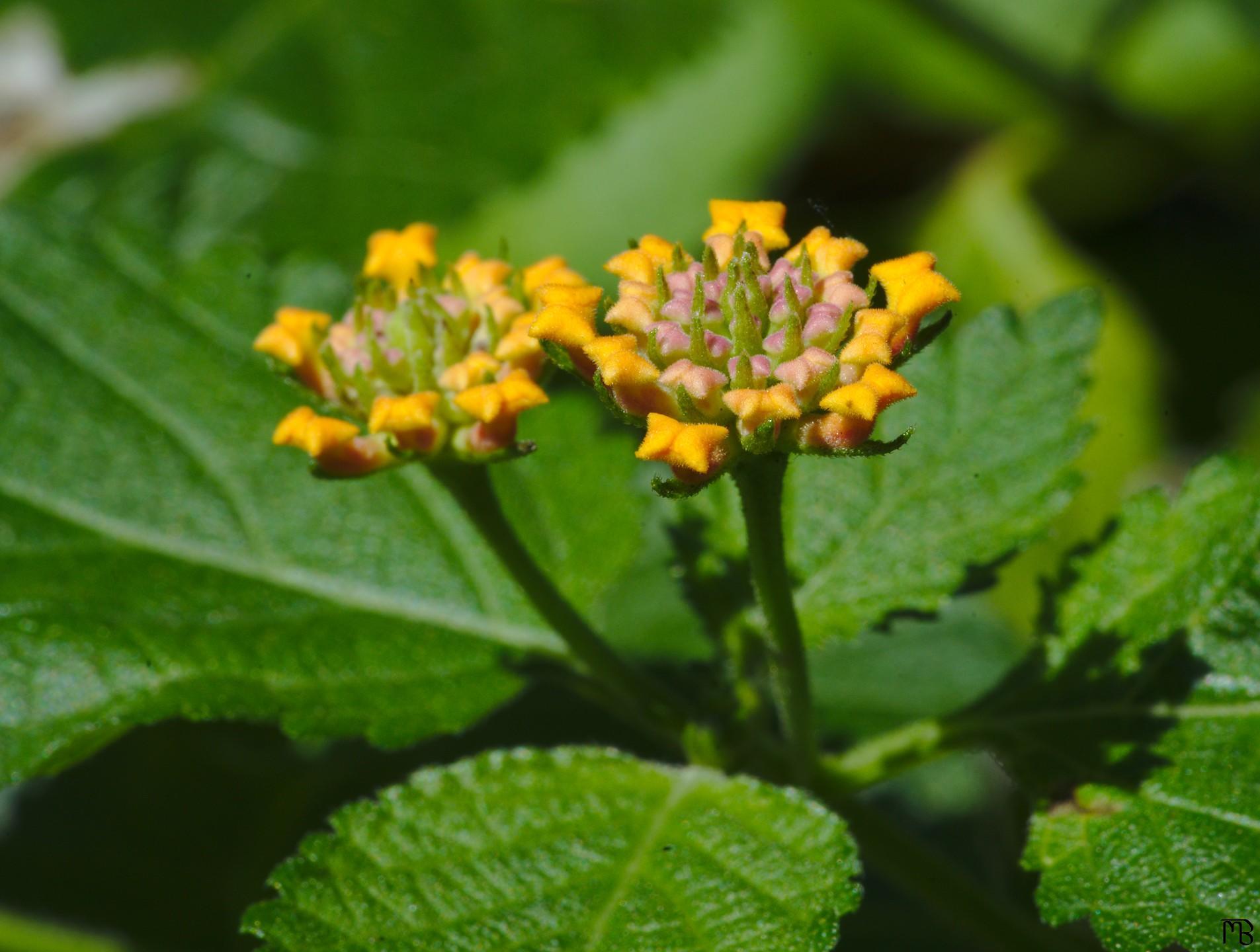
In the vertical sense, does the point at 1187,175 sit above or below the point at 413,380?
above

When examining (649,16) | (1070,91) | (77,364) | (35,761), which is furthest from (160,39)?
(35,761)

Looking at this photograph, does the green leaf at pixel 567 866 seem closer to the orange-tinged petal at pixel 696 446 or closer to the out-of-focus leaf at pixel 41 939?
the orange-tinged petal at pixel 696 446

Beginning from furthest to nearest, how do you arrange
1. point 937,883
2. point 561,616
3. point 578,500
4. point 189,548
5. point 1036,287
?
point 1036,287 → point 578,500 → point 189,548 → point 937,883 → point 561,616

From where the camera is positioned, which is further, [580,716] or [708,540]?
[580,716]

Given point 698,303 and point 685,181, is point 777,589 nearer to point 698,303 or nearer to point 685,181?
point 698,303

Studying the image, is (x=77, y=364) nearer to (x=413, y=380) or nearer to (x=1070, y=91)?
(x=413, y=380)

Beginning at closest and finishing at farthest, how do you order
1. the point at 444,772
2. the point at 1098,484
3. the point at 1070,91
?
the point at 444,772 < the point at 1098,484 < the point at 1070,91

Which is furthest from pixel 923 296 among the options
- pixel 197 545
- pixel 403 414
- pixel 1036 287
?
pixel 1036 287

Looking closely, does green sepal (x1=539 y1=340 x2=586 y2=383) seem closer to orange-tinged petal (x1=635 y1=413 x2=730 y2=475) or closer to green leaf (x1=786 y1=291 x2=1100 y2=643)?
orange-tinged petal (x1=635 y1=413 x2=730 y2=475)
